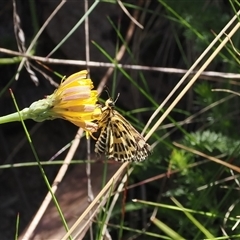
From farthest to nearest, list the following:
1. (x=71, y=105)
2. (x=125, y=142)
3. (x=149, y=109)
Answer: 1. (x=149, y=109)
2. (x=125, y=142)
3. (x=71, y=105)

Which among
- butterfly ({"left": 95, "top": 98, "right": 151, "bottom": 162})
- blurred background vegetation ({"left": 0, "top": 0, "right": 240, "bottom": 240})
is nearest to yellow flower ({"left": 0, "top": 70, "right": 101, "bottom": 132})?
butterfly ({"left": 95, "top": 98, "right": 151, "bottom": 162})

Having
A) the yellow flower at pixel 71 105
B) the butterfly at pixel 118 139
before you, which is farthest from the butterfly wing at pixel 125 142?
the yellow flower at pixel 71 105

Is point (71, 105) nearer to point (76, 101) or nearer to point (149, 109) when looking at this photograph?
point (76, 101)

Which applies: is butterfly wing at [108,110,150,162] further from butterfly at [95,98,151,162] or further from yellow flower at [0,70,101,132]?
yellow flower at [0,70,101,132]

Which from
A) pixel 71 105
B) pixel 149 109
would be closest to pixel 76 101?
pixel 71 105

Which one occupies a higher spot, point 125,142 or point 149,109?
point 125,142

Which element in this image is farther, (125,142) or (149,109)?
(149,109)
